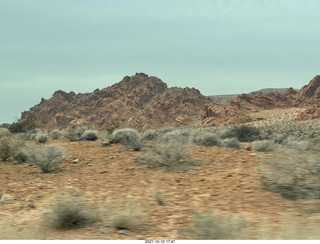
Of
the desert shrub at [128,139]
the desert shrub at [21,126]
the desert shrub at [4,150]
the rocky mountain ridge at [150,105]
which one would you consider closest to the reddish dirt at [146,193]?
the desert shrub at [128,139]

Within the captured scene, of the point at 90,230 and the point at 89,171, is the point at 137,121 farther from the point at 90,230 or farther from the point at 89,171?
the point at 90,230

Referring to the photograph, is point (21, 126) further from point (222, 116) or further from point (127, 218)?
point (222, 116)

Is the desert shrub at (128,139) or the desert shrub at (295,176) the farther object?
the desert shrub at (128,139)

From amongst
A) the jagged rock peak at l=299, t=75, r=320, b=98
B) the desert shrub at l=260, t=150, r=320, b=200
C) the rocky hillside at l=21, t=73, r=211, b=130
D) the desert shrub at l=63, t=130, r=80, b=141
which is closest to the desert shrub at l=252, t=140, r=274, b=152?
the desert shrub at l=260, t=150, r=320, b=200

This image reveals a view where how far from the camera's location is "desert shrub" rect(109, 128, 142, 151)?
1404 centimetres

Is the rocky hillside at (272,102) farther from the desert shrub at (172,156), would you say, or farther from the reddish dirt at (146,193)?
the reddish dirt at (146,193)

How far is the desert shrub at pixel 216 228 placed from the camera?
4488 mm

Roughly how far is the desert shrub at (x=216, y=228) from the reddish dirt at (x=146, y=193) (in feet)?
0.76

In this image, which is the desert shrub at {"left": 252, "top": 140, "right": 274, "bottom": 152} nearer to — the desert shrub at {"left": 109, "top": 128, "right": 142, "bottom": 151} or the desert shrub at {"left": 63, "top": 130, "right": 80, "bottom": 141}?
the desert shrub at {"left": 109, "top": 128, "right": 142, "bottom": 151}

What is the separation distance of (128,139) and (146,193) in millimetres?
7737

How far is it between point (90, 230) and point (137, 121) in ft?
242

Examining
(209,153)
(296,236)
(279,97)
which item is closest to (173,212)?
(296,236)

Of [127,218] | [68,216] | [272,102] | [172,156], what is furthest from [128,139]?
[272,102]

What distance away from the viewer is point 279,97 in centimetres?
7919
